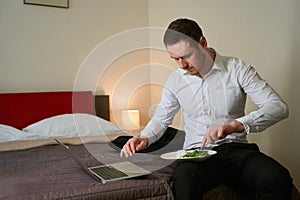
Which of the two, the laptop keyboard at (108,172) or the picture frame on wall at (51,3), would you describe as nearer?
the laptop keyboard at (108,172)

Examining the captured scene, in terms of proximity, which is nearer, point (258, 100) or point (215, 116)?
point (258, 100)

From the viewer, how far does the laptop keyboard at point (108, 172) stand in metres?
1.28

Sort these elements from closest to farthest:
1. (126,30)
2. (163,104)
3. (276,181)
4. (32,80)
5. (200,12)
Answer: (276,181), (163,104), (200,12), (32,80), (126,30)

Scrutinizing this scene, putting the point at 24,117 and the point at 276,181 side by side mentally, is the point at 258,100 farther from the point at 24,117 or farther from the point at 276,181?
the point at 24,117

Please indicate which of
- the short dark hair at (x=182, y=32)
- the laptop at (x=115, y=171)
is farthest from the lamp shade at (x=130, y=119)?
the short dark hair at (x=182, y=32)

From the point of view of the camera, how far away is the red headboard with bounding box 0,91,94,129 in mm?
2805

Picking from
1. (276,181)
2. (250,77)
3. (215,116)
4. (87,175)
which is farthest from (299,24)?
(87,175)

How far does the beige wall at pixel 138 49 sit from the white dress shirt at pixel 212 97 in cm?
62

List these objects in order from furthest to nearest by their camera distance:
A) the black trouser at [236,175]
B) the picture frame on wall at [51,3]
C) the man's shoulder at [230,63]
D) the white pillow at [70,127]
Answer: the picture frame on wall at [51,3]
the white pillow at [70,127]
the man's shoulder at [230,63]
the black trouser at [236,175]

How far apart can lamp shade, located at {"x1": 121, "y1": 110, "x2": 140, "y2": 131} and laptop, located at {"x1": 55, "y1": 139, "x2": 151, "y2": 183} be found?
165 centimetres

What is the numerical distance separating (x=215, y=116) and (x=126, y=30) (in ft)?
7.23

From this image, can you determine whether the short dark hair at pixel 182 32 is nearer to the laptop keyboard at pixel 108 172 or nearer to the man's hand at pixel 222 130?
the man's hand at pixel 222 130

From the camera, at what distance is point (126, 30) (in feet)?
11.4

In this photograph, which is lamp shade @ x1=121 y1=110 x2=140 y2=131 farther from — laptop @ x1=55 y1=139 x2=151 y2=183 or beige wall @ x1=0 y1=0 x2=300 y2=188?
laptop @ x1=55 y1=139 x2=151 y2=183
